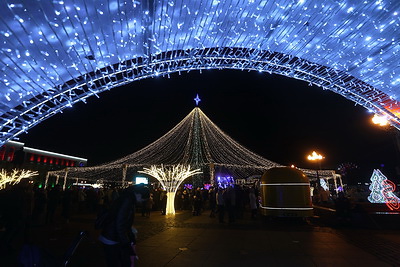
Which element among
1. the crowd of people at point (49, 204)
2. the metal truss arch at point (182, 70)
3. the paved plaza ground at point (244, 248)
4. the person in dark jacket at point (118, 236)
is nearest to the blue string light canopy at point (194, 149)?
the crowd of people at point (49, 204)

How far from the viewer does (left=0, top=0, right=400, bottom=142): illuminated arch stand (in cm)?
483

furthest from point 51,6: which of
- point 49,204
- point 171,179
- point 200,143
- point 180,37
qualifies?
point 200,143

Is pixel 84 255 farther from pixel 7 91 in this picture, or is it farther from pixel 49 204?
pixel 49 204

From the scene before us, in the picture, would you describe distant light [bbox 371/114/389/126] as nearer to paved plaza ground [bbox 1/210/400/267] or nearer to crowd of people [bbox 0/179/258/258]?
paved plaza ground [bbox 1/210/400/267]

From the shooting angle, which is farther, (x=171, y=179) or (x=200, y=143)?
(x=200, y=143)

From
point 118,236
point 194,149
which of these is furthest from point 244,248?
point 194,149

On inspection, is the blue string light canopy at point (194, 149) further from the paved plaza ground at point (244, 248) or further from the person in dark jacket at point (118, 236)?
the person in dark jacket at point (118, 236)

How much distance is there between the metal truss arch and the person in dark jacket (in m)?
4.00

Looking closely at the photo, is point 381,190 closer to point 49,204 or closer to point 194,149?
point 194,149

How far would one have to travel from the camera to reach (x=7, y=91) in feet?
17.2

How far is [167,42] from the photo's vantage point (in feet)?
20.8

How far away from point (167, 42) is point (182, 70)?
4.17ft

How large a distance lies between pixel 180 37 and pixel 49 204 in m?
9.34

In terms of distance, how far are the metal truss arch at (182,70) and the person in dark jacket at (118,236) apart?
4.00 meters
